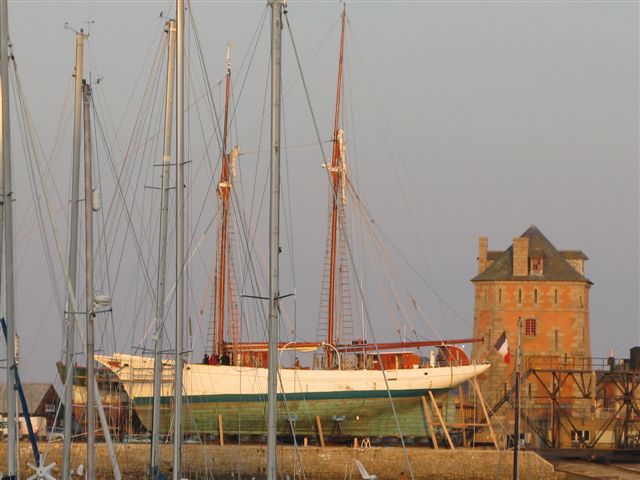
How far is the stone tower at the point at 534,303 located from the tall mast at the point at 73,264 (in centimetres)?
5246

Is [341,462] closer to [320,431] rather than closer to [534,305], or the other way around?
[320,431]

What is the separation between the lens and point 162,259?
38.6 meters

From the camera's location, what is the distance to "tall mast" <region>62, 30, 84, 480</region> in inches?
1406

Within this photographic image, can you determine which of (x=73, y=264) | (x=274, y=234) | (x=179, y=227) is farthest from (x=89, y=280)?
(x=274, y=234)

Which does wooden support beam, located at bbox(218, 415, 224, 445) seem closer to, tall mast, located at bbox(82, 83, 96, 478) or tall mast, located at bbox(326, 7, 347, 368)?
tall mast, located at bbox(326, 7, 347, 368)

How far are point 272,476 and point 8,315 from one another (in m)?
6.71

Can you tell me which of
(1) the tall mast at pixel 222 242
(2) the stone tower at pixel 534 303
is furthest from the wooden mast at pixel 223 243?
(2) the stone tower at pixel 534 303

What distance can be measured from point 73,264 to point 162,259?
2.43 metres

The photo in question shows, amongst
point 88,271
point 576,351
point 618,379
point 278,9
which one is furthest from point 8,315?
point 576,351

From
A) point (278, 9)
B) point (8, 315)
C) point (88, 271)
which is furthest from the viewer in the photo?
point (88, 271)

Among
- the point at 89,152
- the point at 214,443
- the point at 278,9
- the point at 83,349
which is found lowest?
the point at 214,443

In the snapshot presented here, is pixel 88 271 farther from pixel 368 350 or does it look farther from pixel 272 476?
pixel 368 350

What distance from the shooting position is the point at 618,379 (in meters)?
77.1

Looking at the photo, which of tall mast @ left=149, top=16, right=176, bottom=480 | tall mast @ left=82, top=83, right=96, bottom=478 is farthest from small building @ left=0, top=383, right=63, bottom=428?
tall mast @ left=82, top=83, right=96, bottom=478
